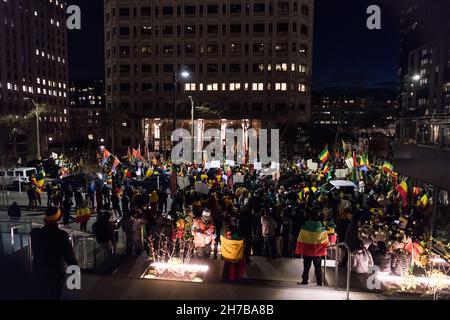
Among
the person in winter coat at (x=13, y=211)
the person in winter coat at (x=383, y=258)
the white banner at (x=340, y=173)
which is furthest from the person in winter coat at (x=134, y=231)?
the white banner at (x=340, y=173)

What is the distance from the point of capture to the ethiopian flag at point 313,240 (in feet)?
24.1

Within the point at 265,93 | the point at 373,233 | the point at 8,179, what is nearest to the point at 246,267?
the point at 373,233

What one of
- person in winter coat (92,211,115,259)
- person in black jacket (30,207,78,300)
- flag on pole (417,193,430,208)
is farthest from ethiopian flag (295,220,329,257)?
flag on pole (417,193,430,208)

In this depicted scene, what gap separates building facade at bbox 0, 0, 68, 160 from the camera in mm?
90625

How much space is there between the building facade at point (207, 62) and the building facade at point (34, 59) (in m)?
28.6

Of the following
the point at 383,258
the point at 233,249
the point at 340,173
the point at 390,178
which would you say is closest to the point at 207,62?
the point at 340,173

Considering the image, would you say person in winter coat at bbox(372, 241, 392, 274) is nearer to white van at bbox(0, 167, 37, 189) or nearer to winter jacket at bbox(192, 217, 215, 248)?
winter jacket at bbox(192, 217, 215, 248)

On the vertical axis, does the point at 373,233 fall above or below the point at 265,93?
below

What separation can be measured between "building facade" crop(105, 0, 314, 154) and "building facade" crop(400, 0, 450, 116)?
2267 cm

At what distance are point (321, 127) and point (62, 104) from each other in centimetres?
8986

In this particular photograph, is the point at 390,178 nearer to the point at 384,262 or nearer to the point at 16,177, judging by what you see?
the point at 384,262

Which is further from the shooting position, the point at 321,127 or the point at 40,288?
the point at 321,127
